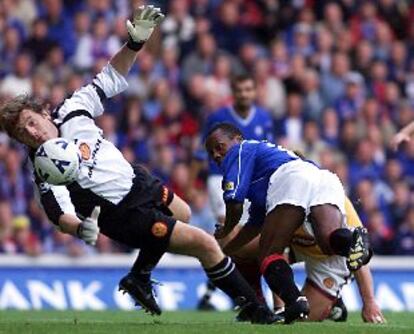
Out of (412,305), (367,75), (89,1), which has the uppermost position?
(89,1)

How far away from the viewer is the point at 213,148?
10.9 m

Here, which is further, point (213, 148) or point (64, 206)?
point (213, 148)

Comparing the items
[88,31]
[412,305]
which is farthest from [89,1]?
[412,305]

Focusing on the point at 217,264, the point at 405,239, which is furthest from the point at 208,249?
the point at 405,239

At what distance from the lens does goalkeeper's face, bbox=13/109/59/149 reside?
1026cm

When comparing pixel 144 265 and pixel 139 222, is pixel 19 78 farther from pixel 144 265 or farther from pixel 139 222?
pixel 139 222

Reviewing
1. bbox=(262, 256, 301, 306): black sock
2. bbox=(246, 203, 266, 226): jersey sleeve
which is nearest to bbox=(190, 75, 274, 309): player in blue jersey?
bbox=(246, 203, 266, 226): jersey sleeve

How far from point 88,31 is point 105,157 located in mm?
9602

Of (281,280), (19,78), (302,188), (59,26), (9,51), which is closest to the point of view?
(281,280)

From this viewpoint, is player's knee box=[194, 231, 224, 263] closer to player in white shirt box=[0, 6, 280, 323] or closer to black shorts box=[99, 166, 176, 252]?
player in white shirt box=[0, 6, 280, 323]

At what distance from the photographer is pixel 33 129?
1027 cm

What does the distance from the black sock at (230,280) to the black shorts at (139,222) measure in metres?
0.40

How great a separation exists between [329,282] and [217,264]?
1.17m

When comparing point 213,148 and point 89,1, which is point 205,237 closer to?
point 213,148
